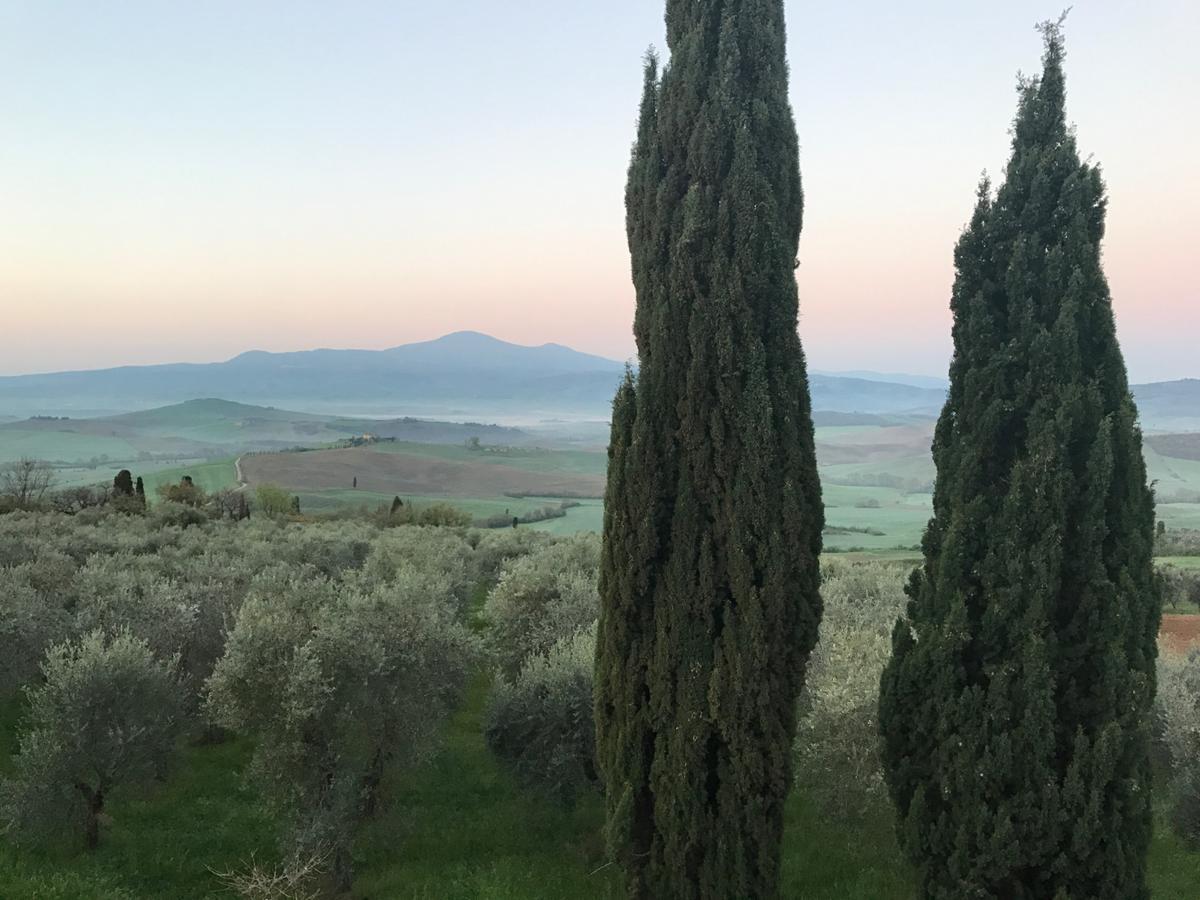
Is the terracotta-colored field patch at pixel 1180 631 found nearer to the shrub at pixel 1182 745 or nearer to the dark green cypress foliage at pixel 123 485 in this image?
the shrub at pixel 1182 745

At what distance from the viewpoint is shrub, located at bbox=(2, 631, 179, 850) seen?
12.0 m

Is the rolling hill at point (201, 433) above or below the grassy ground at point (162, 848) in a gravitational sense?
above

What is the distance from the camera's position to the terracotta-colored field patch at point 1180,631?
2567 cm

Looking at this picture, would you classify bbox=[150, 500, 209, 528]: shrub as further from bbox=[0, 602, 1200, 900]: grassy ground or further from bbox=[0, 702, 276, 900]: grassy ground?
bbox=[0, 602, 1200, 900]: grassy ground

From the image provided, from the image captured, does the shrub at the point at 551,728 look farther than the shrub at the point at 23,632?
No

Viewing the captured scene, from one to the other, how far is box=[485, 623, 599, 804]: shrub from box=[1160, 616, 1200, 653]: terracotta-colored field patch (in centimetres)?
2181

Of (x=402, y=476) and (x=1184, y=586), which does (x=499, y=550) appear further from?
(x=402, y=476)

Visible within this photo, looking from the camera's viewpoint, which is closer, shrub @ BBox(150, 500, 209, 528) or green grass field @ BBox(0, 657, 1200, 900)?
green grass field @ BBox(0, 657, 1200, 900)

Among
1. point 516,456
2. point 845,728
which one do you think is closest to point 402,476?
point 516,456

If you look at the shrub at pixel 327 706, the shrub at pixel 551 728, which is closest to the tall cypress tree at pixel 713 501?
the shrub at pixel 551 728

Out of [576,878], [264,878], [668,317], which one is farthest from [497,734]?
[668,317]

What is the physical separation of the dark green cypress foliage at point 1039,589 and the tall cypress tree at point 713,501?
1.84 metres

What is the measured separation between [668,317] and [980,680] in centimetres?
621

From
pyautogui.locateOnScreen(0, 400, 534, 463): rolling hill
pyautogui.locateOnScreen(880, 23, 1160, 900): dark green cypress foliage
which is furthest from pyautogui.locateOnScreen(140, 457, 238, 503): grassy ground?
pyautogui.locateOnScreen(880, 23, 1160, 900): dark green cypress foliage
